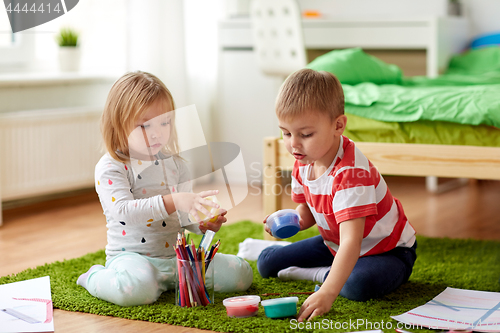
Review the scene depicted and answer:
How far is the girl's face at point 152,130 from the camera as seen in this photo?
123 cm

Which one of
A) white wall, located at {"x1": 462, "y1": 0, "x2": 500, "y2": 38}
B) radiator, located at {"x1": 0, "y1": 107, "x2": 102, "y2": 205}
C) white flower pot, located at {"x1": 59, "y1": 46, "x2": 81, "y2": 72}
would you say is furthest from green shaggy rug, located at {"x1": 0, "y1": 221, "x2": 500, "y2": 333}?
white wall, located at {"x1": 462, "y1": 0, "x2": 500, "y2": 38}

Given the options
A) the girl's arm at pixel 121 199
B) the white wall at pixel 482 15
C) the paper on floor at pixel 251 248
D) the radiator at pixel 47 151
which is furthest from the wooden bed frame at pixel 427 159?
the white wall at pixel 482 15

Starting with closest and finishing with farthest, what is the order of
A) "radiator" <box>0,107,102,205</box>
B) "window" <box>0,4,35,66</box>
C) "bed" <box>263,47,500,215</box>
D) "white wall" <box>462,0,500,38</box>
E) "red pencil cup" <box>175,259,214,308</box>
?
"red pencil cup" <box>175,259,214,308</box>, "bed" <box>263,47,500,215</box>, "radiator" <box>0,107,102,205</box>, "window" <box>0,4,35,66</box>, "white wall" <box>462,0,500,38</box>

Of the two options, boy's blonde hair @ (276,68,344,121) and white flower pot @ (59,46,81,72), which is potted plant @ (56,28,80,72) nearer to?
white flower pot @ (59,46,81,72)

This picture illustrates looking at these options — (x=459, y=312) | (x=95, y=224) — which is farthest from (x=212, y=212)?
(x=95, y=224)

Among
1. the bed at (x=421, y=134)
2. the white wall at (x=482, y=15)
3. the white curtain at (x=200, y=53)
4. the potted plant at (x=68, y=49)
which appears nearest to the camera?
the bed at (x=421, y=134)

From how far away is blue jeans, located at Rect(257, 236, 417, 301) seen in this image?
122cm

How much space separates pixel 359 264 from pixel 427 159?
47cm

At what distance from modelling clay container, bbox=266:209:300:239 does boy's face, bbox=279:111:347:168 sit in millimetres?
147

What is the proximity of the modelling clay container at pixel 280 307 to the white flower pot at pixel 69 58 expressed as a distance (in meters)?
1.77

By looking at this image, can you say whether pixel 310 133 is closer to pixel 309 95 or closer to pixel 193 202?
pixel 309 95

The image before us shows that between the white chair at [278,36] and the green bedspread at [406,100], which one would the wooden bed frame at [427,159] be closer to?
the green bedspread at [406,100]

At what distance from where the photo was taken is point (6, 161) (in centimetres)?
220

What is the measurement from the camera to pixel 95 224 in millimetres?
2070
